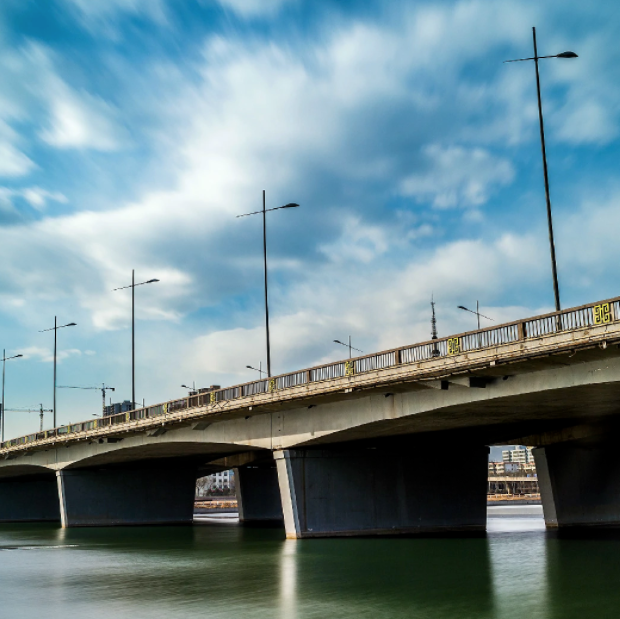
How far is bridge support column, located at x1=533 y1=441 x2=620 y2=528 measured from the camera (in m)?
64.5

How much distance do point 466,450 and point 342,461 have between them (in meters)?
10.7

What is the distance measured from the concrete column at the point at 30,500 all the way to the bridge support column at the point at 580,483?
73518 millimetres

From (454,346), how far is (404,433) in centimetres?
1458

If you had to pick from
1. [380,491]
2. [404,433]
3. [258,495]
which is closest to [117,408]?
[258,495]

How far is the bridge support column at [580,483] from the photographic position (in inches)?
2539

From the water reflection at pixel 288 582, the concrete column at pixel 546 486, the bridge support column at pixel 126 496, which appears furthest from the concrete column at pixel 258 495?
the water reflection at pixel 288 582

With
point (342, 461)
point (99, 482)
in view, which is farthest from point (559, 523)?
point (99, 482)

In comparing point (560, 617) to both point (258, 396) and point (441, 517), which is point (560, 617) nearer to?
point (258, 396)

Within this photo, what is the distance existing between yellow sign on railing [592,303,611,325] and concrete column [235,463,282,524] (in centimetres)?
7249

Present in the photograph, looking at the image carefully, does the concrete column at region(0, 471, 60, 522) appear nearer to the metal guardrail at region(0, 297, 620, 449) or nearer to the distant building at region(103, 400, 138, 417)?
the distant building at region(103, 400, 138, 417)

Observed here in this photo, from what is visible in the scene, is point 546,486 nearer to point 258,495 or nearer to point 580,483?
point 580,483

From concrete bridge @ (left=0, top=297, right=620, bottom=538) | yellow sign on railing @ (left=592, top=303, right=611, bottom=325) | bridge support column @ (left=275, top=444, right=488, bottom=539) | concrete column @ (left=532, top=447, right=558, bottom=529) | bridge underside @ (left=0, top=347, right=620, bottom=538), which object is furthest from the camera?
concrete column @ (left=532, top=447, right=558, bottom=529)

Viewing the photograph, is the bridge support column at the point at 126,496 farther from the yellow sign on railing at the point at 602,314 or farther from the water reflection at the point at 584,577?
the yellow sign on railing at the point at 602,314

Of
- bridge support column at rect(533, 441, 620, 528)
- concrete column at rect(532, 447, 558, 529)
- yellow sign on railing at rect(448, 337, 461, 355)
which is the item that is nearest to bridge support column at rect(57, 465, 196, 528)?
concrete column at rect(532, 447, 558, 529)
